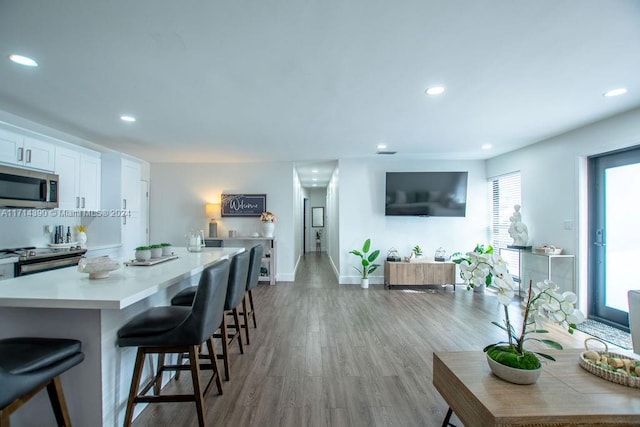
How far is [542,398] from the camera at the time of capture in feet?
4.07

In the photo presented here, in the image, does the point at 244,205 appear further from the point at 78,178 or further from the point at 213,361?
the point at 213,361

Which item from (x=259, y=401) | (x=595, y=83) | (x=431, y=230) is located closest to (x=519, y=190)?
(x=431, y=230)

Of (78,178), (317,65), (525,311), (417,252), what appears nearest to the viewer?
(525,311)

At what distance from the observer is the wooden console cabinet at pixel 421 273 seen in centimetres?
541

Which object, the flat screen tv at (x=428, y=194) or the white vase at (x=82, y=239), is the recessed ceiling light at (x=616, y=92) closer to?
the flat screen tv at (x=428, y=194)

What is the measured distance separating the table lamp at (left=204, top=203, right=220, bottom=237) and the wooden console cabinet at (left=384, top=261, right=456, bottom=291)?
11.6 feet

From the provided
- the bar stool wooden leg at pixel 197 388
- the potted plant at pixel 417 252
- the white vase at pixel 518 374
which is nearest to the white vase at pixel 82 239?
the bar stool wooden leg at pixel 197 388

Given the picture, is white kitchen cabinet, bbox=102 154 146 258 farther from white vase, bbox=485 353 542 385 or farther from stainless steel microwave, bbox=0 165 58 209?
white vase, bbox=485 353 542 385

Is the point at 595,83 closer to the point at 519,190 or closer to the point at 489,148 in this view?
the point at 489,148

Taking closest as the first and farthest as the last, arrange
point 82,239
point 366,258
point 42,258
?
point 42,258, point 82,239, point 366,258

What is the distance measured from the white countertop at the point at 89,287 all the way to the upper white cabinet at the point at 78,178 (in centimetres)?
249

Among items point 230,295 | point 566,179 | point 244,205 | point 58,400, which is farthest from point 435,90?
point 244,205

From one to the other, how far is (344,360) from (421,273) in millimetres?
3201

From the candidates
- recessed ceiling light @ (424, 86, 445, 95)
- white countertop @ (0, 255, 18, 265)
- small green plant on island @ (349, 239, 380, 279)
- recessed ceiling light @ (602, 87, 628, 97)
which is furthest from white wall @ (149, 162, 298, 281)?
recessed ceiling light @ (602, 87, 628, 97)
